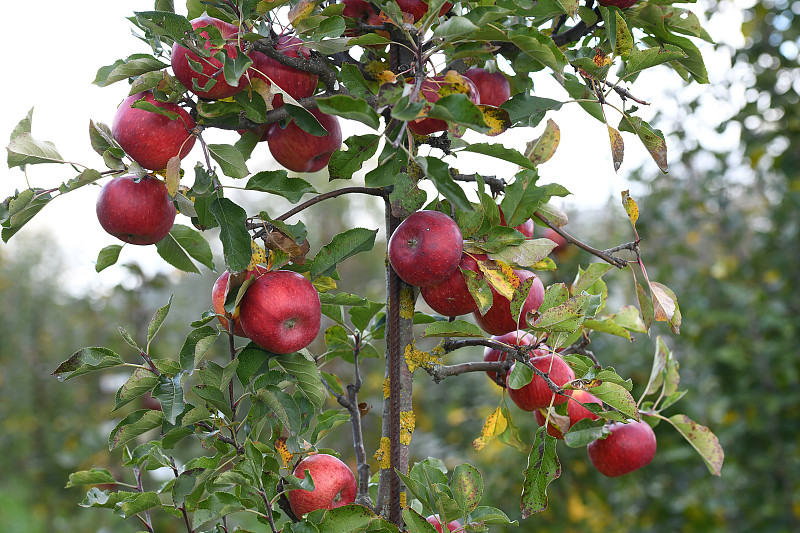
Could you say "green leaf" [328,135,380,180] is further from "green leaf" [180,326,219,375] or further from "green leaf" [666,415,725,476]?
"green leaf" [666,415,725,476]

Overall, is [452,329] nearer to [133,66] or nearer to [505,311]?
[505,311]

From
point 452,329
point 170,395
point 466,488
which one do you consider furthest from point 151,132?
point 466,488

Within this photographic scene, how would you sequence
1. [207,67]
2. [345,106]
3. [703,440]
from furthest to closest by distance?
[703,440] < [207,67] < [345,106]

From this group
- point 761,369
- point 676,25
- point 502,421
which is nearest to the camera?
point 676,25

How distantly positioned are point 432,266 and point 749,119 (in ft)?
6.89

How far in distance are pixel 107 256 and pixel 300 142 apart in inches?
12.0

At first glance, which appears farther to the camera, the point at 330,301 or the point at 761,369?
the point at 761,369

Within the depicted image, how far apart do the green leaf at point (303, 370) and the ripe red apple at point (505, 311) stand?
0.23 metres

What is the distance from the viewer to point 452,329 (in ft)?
2.51

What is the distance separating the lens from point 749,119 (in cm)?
231

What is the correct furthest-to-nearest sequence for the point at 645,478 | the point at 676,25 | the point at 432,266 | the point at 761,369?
the point at 645,478
the point at 761,369
the point at 676,25
the point at 432,266

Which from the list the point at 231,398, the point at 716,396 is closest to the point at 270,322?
the point at 231,398

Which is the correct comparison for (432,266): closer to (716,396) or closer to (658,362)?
(658,362)

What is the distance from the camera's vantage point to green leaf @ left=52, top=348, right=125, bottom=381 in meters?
0.73
